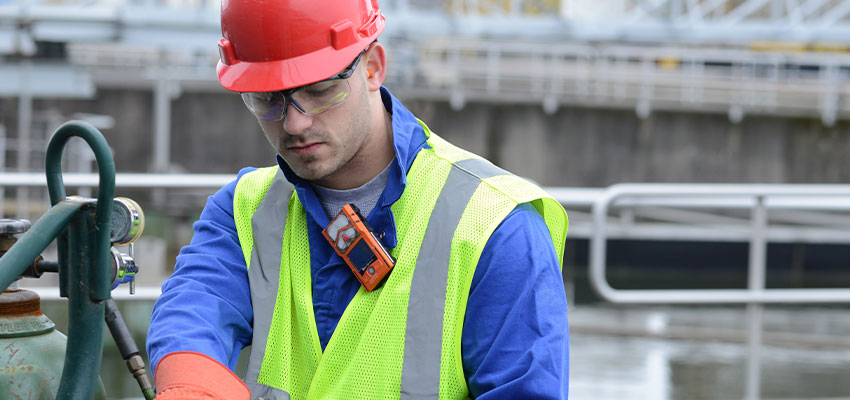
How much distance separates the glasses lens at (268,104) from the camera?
1.86m

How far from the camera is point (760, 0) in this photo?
883 inches

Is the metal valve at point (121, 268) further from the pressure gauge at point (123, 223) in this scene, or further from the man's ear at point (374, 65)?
the man's ear at point (374, 65)

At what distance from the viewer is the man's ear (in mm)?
1979

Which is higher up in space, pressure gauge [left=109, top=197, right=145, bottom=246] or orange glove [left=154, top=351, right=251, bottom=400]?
pressure gauge [left=109, top=197, right=145, bottom=246]

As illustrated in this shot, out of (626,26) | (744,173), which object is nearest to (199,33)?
(626,26)

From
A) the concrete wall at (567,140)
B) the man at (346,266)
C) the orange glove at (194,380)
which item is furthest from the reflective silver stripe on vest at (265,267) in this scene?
the concrete wall at (567,140)

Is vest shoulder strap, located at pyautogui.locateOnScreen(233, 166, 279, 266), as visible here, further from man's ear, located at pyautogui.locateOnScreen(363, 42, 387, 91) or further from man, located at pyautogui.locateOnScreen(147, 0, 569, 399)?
man's ear, located at pyautogui.locateOnScreen(363, 42, 387, 91)

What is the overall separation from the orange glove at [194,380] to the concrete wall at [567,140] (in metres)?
15.7

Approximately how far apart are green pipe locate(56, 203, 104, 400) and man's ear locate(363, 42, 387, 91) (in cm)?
60

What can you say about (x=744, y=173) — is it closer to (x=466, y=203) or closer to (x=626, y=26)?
(x=626, y=26)

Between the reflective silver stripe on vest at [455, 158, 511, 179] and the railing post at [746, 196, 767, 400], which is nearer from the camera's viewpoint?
the reflective silver stripe on vest at [455, 158, 511, 179]

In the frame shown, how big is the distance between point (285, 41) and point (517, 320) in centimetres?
66

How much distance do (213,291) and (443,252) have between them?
456 mm

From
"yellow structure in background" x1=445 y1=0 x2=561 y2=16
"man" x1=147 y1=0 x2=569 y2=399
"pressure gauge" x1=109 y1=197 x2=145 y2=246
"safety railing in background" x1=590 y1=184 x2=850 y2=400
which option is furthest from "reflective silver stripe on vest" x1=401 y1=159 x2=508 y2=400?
"yellow structure in background" x1=445 y1=0 x2=561 y2=16
